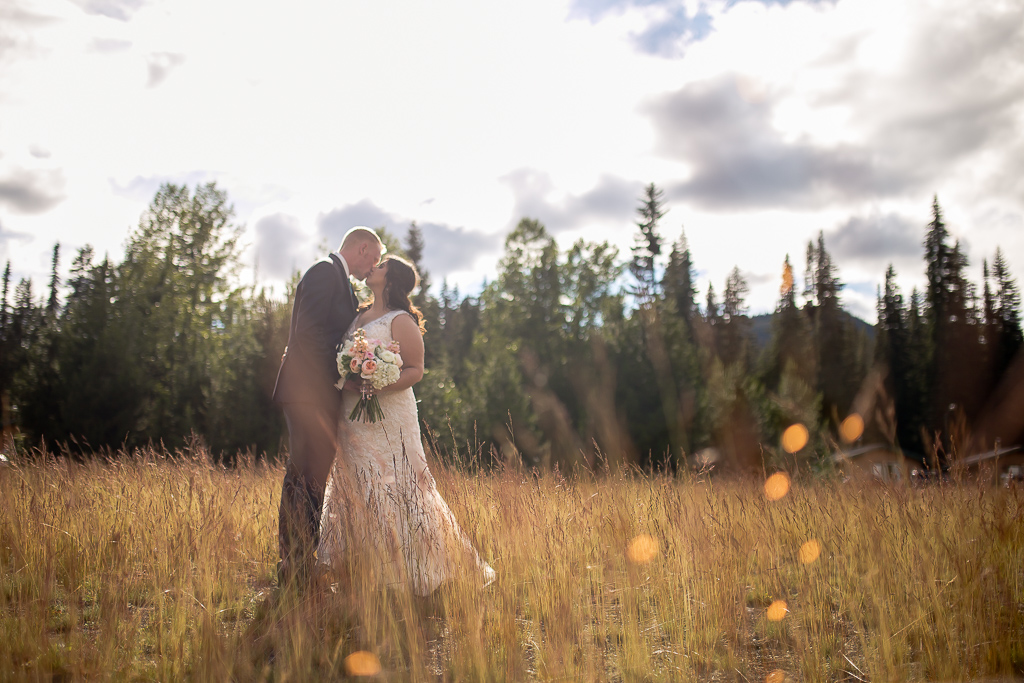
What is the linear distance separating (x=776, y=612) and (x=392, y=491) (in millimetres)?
2568

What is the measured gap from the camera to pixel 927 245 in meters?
36.8

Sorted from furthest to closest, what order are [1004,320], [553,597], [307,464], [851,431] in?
[1004,320] → [851,431] → [307,464] → [553,597]

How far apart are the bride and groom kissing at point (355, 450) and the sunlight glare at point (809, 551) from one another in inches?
85.1

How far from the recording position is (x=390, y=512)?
349 centimetres

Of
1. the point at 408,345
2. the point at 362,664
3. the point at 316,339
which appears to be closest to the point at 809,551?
the point at 362,664

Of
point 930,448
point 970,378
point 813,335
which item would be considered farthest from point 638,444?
point 813,335

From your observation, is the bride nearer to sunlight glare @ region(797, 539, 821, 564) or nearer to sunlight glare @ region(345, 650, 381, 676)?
sunlight glare @ region(345, 650, 381, 676)

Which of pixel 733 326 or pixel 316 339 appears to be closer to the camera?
pixel 316 339

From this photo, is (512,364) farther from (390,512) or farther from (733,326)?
(733,326)

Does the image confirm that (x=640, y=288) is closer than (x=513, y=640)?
No

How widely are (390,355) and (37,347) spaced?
20.4 m

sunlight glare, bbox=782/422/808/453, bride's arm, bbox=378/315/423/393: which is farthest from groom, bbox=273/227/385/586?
sunlight glare, bbox=782/422/808/453

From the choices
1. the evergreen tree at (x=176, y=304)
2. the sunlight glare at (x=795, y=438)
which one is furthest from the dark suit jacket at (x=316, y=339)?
the sunlight glare at (x=795, y=438)

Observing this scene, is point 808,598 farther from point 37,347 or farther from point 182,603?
point 37,347
